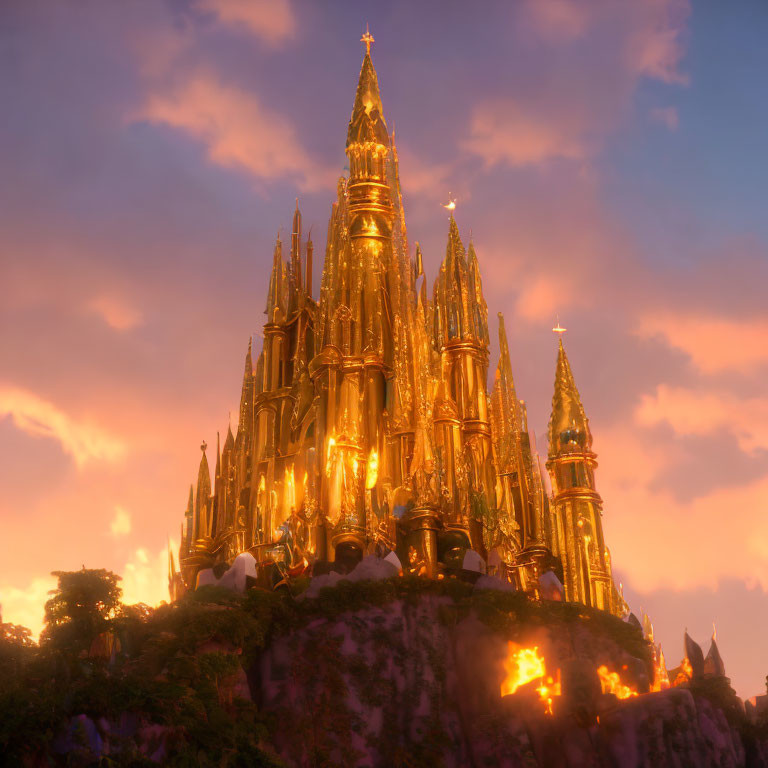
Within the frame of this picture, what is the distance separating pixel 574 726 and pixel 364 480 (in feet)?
39.1

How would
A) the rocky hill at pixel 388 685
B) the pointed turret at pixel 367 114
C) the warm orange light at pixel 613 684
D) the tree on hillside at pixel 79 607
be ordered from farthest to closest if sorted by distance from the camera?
the pointed turret at pixel 367 114 < the warm orange light at pixel 613 684 < the tree on hillside at pixel 79 607 < the rocky hill at pixel 388 685

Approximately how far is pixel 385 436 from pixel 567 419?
9.06 m

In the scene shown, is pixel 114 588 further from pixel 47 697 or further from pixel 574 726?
pixel 574 726

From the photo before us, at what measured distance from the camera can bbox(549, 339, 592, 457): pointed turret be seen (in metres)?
47.6

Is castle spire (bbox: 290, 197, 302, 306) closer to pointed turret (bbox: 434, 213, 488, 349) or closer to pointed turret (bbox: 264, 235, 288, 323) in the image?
pointed turret (bbox: 264, 235, 288, 323)

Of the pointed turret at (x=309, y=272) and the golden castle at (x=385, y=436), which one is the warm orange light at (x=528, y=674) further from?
the pointed turret at (x=309, y=272)

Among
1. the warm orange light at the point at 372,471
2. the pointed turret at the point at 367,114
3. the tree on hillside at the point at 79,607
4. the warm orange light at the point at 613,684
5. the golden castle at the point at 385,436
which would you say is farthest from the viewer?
the pointed turret at the point at 367,114

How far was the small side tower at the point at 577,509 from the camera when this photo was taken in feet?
147

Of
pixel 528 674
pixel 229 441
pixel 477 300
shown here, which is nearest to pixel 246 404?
pixel 229 441

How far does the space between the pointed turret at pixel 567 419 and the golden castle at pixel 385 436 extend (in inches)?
2.9

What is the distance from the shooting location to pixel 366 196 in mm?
49156

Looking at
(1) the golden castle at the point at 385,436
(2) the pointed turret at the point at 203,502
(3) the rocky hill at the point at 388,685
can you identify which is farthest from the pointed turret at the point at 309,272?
(3) the rocky hill at the point at 388,685

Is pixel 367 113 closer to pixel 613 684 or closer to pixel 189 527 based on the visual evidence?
pixel 189 527

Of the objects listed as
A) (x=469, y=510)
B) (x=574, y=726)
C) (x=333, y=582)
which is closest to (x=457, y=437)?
(x=469, y=510)
